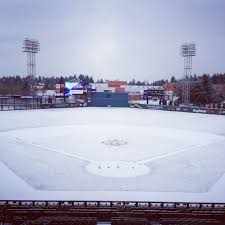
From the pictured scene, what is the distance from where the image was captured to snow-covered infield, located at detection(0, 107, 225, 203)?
13328mm

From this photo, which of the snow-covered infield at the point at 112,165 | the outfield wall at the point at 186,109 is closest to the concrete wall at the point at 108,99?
the outfield wall at the point at 186,109

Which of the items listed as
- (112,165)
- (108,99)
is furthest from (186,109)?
(112,165)

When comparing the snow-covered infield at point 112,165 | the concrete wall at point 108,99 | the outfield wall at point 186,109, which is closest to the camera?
the snow-covered infield at point 112,165

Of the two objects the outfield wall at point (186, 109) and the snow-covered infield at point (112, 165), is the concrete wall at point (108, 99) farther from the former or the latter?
the snow-covered infield at point (112, 165)

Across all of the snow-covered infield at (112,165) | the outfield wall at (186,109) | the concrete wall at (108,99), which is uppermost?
the concrete wall at (108,99)

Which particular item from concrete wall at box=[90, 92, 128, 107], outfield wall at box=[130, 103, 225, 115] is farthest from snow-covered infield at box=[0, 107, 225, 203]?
concrete wall at box=[90, 92, 128, 107]

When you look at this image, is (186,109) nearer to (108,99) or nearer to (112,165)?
(108,99)

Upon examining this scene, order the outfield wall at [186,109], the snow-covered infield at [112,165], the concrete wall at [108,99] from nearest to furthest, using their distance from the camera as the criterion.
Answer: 1. the snow-covered infield at [112,165]
2. the outfield wall at [186,109]
3. the concrete wall at [108,99]

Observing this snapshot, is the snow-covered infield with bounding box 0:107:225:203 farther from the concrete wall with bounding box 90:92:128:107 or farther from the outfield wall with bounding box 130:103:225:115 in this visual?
the concrete wall with bounding box 90:92:128:107

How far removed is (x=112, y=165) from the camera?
1783cm

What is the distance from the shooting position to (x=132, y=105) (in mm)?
68000

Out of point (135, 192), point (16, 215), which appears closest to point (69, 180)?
point (135, 192)

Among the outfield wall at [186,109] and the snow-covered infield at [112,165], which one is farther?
the outfield wall at [186,109]

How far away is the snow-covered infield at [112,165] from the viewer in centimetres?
1333
